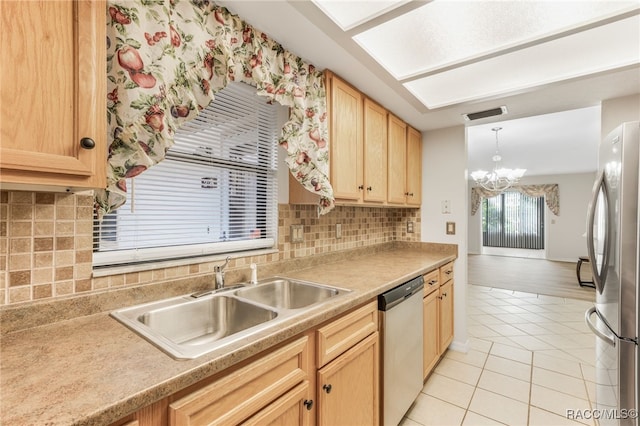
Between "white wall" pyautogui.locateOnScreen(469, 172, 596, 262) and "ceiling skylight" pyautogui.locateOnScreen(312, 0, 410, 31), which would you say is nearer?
"ceiling skylight" pyautogui.locateOnScreen(312, 0, 410, 31)

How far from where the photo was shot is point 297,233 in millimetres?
1979

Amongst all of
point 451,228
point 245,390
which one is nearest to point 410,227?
point 451,228

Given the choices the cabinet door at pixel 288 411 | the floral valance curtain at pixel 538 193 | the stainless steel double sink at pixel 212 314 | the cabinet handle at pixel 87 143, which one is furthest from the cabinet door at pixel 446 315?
the floral valance curtain at pixel 538 193

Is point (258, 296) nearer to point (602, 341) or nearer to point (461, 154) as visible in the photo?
point (602, 341)

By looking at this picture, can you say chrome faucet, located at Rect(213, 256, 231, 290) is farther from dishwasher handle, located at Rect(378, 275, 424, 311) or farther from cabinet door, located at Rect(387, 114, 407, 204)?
cabinet door, located at Rect(387, 114, 407, 204)

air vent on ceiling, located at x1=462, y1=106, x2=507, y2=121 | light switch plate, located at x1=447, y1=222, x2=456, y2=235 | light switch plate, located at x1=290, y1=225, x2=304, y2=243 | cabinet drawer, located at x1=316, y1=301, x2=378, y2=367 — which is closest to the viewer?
cabinet drawer, located at x1=316, y1=301, x2=378, y2=367

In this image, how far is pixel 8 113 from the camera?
2.16 feet

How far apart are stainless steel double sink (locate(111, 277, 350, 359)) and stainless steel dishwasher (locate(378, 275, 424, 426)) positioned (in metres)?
0.36

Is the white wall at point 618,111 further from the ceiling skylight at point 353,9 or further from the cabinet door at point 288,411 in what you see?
the cabinet door at point 288,411

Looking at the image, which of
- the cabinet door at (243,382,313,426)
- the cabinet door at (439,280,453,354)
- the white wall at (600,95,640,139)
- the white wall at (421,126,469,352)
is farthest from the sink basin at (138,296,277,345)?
the white wall at (600,95,640,139)

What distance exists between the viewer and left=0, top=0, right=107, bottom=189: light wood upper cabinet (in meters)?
0.66

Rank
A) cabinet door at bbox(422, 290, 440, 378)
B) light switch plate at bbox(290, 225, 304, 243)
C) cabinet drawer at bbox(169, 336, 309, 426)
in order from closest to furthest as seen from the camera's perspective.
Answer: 1. cabinet drawer at bbox(169, 336, 309, 426)
2. light switch plate at bbox(290, 225, 304, 243)
3. cabinet door at bbox(422, 290, 440, 378)

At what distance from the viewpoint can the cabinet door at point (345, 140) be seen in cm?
185

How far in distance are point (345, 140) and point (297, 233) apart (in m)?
0.71
